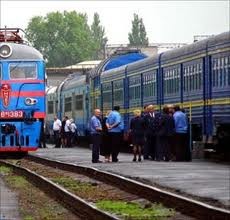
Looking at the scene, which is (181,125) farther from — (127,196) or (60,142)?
(60,142)

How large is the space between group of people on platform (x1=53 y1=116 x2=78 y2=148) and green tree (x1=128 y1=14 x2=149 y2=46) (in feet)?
301

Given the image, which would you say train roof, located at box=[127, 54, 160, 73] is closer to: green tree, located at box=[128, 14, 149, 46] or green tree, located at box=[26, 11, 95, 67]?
green tree, located at box=[128, 14, 149, 46]

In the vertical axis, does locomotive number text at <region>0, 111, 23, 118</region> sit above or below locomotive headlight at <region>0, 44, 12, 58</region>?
below

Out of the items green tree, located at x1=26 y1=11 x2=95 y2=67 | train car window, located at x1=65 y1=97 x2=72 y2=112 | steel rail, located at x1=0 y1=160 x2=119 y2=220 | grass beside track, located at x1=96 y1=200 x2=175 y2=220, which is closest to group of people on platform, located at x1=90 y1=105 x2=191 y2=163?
steel rail, located at x1=0 y1=160 x2=119 y2=220

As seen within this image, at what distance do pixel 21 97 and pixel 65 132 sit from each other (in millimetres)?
15374

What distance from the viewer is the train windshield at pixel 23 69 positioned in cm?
2658

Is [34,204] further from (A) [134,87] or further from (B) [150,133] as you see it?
(A) [134,87]

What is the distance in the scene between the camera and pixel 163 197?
13.6 metres

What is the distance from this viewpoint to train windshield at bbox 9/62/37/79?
26.6 m

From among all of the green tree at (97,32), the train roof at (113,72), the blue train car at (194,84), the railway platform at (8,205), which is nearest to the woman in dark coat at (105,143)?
the blue train car at (194,84)

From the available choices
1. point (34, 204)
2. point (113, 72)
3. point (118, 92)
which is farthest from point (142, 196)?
point (113, 72)

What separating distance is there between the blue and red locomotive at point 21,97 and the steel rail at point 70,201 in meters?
4.64

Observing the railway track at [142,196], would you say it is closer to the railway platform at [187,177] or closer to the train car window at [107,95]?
the railway platform at [187,177]

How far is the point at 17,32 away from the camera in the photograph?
1120 inches
